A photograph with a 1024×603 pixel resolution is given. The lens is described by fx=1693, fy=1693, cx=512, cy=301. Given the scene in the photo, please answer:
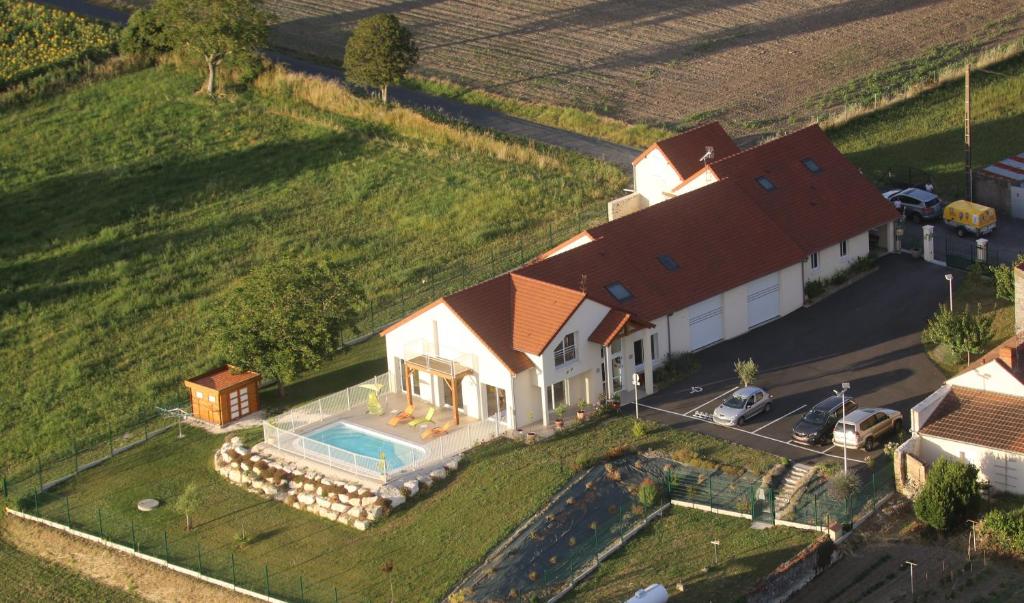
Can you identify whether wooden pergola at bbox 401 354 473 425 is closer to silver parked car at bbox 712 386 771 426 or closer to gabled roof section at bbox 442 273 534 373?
gabled roof section at bbox 442 273 534 373

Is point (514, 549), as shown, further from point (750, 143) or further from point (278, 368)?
point (750, 143)

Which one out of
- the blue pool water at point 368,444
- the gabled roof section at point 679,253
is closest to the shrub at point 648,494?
the blue pool water at point 368,444

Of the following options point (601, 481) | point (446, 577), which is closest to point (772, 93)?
point (601, 481)

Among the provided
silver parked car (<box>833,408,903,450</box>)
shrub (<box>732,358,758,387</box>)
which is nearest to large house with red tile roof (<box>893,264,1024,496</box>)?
silver parked car (<box>833,408,903,450</box>)

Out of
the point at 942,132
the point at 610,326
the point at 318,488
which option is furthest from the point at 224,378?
the point at 942,132

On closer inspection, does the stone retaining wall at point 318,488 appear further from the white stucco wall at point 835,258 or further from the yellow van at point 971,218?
the yellow van at point 971,218

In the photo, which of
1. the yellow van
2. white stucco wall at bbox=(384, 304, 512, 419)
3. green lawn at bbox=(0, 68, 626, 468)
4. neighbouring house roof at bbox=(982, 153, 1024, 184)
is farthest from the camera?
neighbouring house roof at bbox=(982, 153, 1024, 184)
